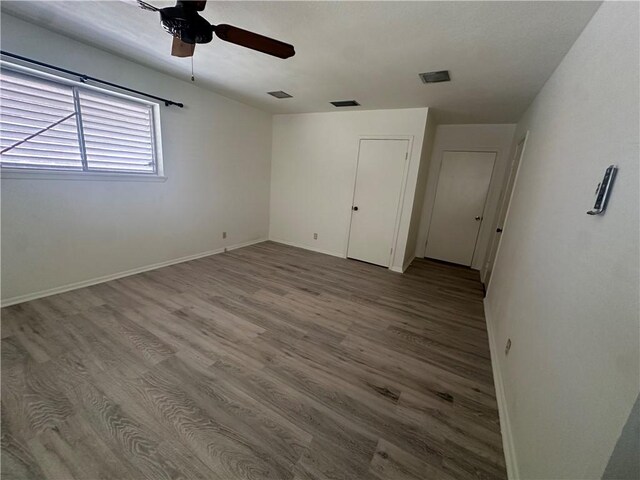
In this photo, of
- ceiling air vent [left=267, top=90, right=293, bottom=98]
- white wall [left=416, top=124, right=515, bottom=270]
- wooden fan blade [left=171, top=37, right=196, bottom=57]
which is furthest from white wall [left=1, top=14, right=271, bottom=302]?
white wall [left=416, top=124, right=515, bottom=270]

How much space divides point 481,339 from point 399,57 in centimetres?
274

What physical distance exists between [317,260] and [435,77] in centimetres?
301

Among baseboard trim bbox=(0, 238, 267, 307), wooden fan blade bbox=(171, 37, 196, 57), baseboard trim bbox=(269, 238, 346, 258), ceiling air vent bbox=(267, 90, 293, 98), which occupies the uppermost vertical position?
ceiling air vent bbox=(267, 90, 293, 98)

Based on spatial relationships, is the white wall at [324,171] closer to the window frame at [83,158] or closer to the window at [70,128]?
the window frame at [83,158]

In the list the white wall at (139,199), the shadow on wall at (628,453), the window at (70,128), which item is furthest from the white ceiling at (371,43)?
the shadow on wall at (628,453)

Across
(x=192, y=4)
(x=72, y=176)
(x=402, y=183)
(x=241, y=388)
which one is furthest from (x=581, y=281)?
(x=72, y=176)

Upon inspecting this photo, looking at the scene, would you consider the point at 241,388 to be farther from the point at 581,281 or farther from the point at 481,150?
the point at 481,150

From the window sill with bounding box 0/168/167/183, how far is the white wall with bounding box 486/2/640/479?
4028mm

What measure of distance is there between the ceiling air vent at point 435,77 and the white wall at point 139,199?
2.98 metres

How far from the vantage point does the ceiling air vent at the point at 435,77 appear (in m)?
2.40

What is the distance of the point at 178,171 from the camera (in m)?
3.54

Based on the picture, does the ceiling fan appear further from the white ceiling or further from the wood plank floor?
the wood plank floor

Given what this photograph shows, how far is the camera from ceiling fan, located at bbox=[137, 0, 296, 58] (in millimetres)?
1394

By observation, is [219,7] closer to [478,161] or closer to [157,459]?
[157,459]
